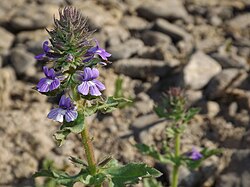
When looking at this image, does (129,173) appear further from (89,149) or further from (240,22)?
(240,22)

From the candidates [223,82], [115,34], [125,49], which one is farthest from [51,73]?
[115,34]

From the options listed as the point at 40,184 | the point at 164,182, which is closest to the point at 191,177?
the point at 164,182

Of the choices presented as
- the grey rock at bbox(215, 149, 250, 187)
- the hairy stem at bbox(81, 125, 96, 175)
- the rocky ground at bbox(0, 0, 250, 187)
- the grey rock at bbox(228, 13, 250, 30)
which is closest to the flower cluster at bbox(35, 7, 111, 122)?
the hairy stem at bbox(81, 125, 96, 175)

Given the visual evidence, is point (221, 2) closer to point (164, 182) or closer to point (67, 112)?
point (164, 182)

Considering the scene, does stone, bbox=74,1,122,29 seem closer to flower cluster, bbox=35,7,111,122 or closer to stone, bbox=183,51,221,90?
stone, bbox=183,51,221,90

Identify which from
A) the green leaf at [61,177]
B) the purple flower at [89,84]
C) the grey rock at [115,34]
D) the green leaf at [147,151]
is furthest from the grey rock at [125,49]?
the purple flower at [89,84]
